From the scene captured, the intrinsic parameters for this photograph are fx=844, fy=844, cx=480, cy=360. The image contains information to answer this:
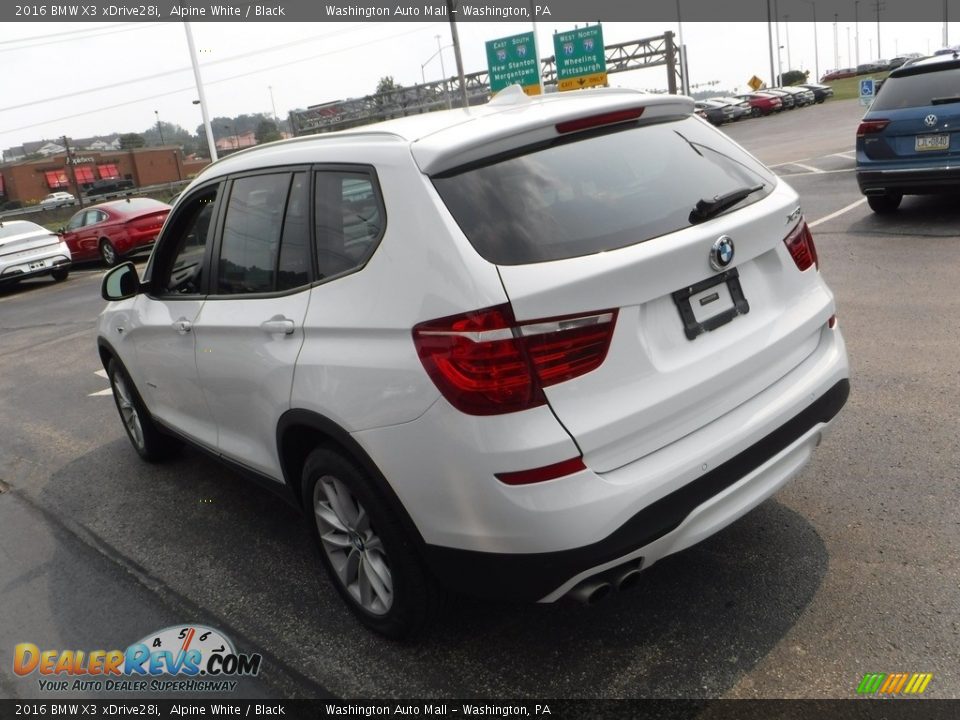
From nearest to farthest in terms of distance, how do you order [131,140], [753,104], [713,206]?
[713,206]
[753,104]
[131,140]

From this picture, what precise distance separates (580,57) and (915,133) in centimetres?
3964

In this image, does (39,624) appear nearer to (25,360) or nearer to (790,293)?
(790,293)

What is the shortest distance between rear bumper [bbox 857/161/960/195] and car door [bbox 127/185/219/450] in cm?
779

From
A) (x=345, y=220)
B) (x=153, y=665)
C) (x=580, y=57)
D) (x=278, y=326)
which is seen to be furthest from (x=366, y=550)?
(x=580, y=57)

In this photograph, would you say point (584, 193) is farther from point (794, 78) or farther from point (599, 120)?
point (794, 78)

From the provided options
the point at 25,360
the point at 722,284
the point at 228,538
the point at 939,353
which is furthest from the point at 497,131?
the point at 25,360

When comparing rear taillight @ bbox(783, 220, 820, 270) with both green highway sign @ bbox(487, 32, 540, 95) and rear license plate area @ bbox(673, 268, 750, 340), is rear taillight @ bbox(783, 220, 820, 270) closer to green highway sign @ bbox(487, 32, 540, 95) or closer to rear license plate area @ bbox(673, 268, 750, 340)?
rear license plate area @ bbox(673, 268, 750, 340)

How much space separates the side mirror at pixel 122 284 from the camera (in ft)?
Result: 15.3

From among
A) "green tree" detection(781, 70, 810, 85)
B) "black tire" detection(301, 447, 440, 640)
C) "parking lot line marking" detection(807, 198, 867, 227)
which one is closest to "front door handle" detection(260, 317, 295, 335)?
"black tire" detection(301, 447, 440, 640)

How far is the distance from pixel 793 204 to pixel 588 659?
6.06 ft

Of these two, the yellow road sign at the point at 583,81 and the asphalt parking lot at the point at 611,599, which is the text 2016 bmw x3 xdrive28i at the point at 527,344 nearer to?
the asphalt parking lot at the point at 611,599

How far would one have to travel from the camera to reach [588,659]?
2967 millimetres

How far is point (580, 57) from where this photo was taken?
46.0 meters

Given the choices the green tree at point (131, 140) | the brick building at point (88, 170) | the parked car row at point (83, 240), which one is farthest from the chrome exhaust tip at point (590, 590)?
the green tree at point (131, 140)
